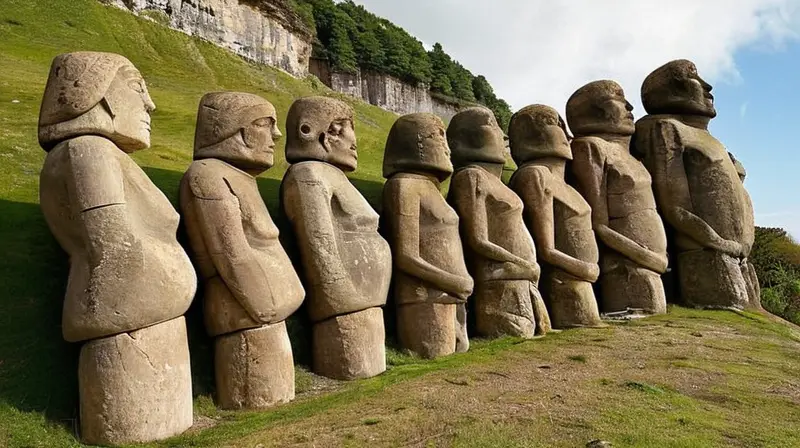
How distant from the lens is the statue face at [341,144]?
402 inches

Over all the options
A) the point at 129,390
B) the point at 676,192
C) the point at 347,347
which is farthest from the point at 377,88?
the point at 129,390

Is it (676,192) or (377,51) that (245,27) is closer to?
(377,51)

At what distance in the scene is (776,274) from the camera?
71.6ft

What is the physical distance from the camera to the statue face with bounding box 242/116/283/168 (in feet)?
29.6

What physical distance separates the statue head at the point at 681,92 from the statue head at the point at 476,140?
528cm

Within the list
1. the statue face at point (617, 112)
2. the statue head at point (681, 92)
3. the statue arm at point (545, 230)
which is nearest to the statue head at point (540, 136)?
Answer: the statue arm at point (545, 230)

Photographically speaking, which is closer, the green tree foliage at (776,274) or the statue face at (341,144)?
the statue face at (341,144)

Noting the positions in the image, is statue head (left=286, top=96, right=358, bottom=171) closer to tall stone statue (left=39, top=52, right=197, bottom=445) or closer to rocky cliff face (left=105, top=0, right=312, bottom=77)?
tall stone statue (left=39, top=52, right=197, bottom=445)

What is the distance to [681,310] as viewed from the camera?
14469 mm

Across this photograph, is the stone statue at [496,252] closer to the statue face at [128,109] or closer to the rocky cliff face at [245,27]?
the statue face at [128,109]

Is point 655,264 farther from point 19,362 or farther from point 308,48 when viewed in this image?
point 308,48

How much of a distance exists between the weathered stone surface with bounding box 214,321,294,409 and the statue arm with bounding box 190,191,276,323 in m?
0.26

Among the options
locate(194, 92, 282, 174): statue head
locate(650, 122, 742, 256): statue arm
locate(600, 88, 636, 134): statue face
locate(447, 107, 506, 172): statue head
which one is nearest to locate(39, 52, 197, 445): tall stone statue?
locate(194, 92, 282, 174): statue head

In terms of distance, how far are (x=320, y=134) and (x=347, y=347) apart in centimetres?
291
